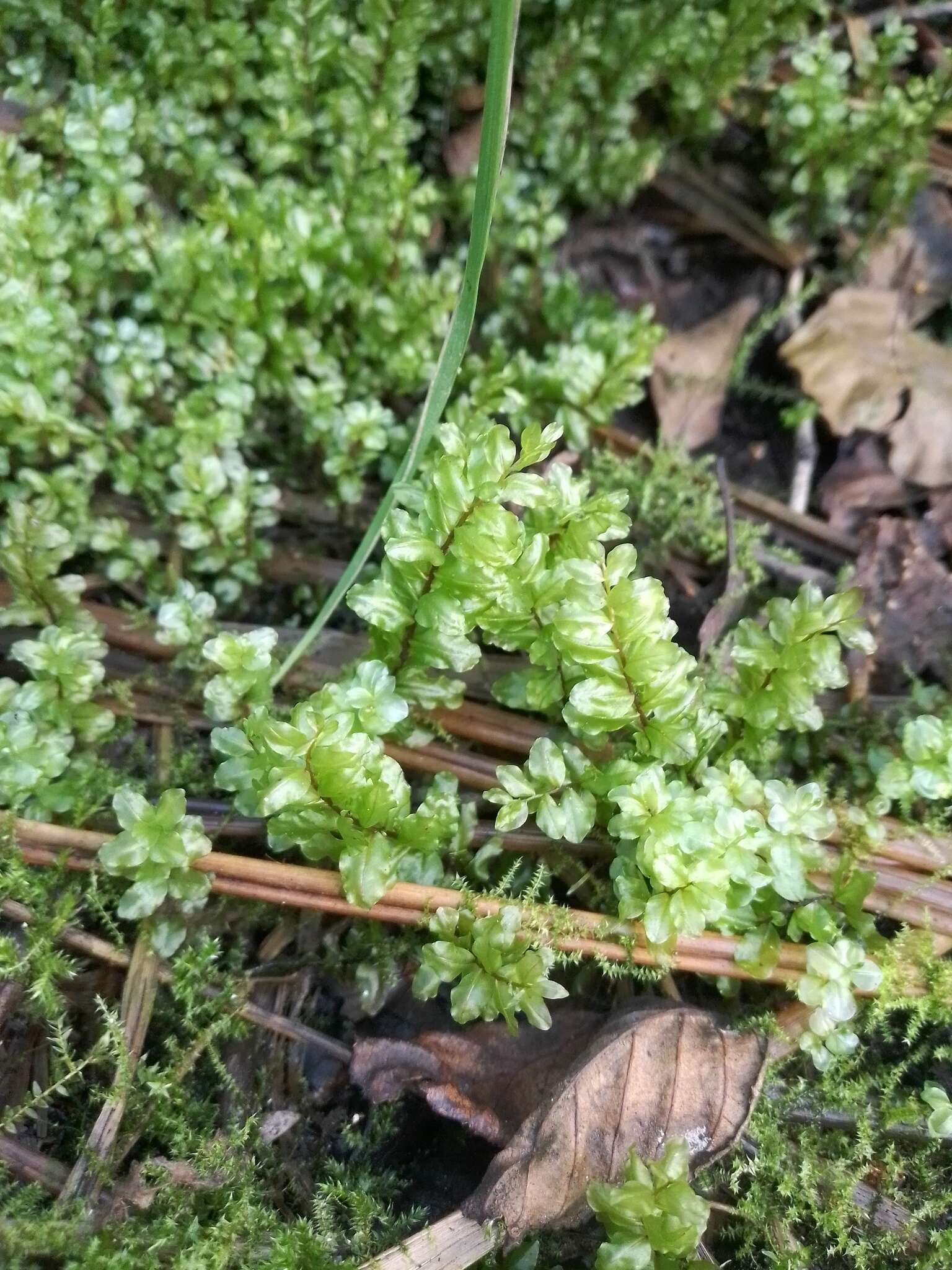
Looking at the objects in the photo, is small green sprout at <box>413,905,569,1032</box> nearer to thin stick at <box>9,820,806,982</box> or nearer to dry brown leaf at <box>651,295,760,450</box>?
thin stick at <box>9,820,806,982</box>

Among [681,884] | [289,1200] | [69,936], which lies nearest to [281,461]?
[69,936]

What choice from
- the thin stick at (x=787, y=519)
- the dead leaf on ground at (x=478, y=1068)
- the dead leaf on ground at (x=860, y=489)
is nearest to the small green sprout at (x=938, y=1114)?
the dead leaf on ground at (x=478, y=1068)

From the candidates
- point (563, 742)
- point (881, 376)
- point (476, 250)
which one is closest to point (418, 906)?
point (563, 742)

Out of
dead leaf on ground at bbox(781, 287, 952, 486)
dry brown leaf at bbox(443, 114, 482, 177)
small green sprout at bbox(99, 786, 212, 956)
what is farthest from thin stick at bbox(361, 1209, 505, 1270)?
dry brown leaf at bbox(443, 114, 482, 177)

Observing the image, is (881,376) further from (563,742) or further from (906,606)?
(563,742)

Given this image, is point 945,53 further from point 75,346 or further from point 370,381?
point 75,346

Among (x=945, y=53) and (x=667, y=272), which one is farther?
(x=667, y=272)

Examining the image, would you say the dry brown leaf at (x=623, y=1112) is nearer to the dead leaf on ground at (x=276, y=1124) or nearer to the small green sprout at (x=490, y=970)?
the small green sprout at (x=490, y=970)
